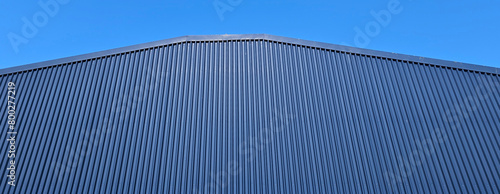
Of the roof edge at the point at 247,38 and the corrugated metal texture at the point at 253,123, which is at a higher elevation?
the roof edge at the point at 247,38

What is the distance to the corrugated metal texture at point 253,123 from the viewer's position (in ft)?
30.7

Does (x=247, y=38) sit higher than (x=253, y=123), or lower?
higher

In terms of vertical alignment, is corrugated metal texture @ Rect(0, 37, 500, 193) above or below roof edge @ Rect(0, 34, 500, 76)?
below

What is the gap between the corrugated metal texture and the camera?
30.7 feet

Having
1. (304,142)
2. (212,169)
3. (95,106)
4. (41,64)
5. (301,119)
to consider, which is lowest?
(212,169)

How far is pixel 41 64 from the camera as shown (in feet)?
41.1

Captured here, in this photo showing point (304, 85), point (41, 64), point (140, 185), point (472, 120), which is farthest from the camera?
point (41, 64)

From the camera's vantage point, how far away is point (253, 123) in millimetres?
10336

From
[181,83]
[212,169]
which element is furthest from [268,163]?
[181,83]

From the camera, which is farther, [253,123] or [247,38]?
[247,38]

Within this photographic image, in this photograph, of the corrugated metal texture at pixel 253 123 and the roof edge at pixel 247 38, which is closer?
the corrugated metal texture at pixel 253 123

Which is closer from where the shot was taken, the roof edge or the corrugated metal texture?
the corrugated metal texture

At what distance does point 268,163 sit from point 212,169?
1.42m

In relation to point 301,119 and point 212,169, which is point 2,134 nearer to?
point 212,169
